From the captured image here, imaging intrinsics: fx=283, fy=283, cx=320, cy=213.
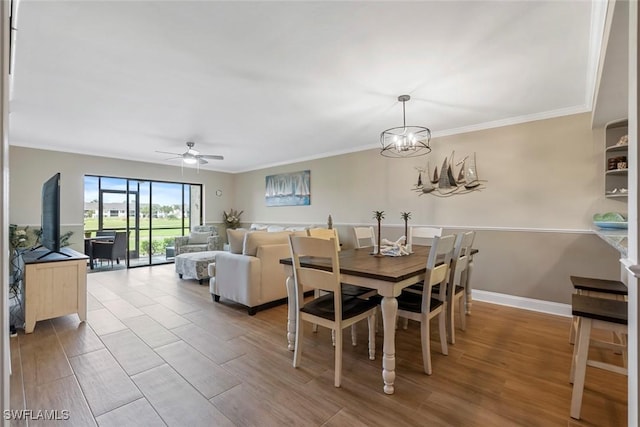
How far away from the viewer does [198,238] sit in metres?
6.24

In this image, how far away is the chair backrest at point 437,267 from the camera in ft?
6.59

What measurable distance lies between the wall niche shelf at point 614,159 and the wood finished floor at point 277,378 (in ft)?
4.83

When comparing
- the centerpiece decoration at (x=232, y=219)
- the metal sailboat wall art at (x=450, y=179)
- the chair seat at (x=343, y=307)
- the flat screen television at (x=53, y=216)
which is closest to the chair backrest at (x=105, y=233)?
the centerpiece decoration at (x=232, y=219)

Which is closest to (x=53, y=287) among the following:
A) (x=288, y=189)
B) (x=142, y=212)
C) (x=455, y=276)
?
(x=142, y=212)

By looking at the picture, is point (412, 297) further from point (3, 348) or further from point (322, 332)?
point (3, 348)

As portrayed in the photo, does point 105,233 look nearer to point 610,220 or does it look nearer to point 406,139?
point 406,139


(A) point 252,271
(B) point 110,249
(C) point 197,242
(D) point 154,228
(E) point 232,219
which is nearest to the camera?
(A) point 252,271

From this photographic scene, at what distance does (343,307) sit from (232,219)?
6.13m

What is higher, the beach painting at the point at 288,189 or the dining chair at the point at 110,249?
the beach painting at the point at 288,189

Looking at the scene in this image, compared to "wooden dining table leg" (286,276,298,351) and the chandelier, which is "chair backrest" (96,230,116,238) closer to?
"wooden dining table leg" (286,276,298,351)

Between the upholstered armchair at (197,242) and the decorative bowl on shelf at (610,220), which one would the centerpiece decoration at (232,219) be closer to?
the upholstered armchair at (197,242)

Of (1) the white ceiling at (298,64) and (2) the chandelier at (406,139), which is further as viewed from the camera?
(2) the chandelier at (406,139)

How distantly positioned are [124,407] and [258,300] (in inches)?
66.2

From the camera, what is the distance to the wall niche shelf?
2.83m
